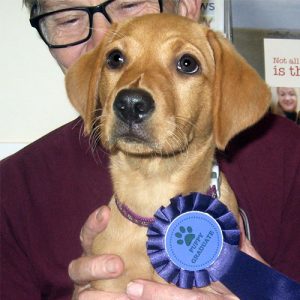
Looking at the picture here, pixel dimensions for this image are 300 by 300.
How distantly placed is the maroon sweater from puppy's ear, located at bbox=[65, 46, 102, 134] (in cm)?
27

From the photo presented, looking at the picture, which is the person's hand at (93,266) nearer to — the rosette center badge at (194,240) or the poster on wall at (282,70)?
the rosette center badge at (194,240)

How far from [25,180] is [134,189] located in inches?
19.2

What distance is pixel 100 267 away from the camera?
142cm

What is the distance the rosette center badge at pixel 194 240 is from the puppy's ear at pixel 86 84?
42cm

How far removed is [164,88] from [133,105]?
0.14m

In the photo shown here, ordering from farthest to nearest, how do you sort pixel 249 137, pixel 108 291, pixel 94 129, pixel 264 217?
pixel 249 137
pixel 264 217
pixel 94 129
pixel 108 291

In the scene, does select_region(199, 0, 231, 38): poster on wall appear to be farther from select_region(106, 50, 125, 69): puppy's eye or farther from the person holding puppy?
select_region(106, 50, 125, 69): puppy's eye

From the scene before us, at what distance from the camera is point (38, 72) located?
8.77 ft

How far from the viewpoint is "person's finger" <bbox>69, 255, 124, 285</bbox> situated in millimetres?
1415

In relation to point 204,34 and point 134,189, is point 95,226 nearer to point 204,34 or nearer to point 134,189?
point 134,189

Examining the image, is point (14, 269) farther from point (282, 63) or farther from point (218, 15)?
point (282, 63)

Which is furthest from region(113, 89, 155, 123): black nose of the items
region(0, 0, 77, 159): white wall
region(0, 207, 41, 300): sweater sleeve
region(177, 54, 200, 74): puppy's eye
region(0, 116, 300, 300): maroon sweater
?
region(0, 0, 77, 159): white wall

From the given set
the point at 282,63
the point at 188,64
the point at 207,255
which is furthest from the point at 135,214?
the point at 282,63

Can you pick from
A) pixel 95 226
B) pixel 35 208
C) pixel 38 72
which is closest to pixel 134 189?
pixel 95 226
